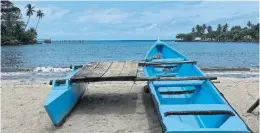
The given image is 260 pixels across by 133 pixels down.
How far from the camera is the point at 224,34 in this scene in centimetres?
14262

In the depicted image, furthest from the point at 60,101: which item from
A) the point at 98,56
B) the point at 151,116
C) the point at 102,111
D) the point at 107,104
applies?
the point at 98,56

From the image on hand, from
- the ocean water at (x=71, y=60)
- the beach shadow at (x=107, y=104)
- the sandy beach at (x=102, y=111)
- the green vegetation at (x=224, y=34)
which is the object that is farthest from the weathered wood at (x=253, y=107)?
the green vegetation at (x=224, y=34)

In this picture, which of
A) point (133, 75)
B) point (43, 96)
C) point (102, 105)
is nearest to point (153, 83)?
point (133, 75)

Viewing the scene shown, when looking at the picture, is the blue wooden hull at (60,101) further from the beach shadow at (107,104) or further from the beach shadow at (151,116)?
the beach shadow at (151,116)

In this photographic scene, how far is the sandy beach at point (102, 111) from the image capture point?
6094 mm

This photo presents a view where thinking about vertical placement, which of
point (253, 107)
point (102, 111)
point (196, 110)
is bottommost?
point (102, 111)

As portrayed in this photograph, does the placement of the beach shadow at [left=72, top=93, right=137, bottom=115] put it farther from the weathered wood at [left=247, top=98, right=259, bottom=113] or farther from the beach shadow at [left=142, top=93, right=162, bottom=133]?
the weathered wood at [left=247, top=98, right=259, bottom=113]

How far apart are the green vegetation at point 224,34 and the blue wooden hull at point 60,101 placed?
4763 inches

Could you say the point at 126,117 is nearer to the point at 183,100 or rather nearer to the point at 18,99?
the point at 183,100

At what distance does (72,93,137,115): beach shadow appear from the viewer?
23.8 feet

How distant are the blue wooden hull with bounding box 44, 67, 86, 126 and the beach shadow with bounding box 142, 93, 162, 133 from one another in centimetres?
158

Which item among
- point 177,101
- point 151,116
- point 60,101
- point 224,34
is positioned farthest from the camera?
point 224,34

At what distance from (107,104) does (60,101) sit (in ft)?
6.38

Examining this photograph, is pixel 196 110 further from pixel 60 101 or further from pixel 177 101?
pixel 60 101
